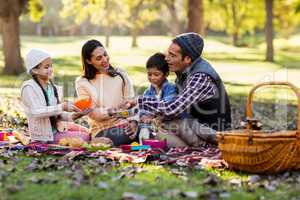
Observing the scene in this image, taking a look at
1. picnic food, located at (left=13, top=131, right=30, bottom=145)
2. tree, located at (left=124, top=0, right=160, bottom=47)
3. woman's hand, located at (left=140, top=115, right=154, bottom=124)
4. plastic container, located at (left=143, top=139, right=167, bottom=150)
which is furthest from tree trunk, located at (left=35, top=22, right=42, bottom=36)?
woman's hand, located at (left=140, top=115, right=154, bottom=124)

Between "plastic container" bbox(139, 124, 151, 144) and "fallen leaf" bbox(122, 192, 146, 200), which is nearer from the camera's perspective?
"fallen leaf" bbox(122, 192, 146, 200)

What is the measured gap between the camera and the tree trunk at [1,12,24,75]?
2486cm

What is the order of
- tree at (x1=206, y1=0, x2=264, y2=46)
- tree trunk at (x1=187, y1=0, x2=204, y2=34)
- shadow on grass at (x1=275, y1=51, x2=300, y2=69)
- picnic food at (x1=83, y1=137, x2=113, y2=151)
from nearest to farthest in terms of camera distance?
picnic food at (x1=83, y1=137, x2=113, y2=151) → tree trunk at (x1=187, y1=0, x2=204, y2=34) → shadow on grass at (x1=275, y1=51, x2=300, y2=69) → tree at (x1=206, y1=0, x2=264, y2=46)

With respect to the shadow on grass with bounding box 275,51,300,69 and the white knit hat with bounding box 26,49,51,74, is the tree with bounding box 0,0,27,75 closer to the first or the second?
the white knit hat with bounding box 26,49,51,74

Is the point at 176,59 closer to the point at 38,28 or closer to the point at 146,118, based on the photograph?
the point at 146,118

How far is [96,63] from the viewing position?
9.33 meters

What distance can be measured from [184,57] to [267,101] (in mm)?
9697

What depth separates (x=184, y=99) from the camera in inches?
329

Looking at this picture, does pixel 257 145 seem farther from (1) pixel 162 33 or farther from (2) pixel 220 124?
(1) pixel 162 33

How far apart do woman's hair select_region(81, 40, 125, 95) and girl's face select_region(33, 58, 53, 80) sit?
2.03ft

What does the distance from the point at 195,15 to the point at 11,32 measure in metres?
7.69

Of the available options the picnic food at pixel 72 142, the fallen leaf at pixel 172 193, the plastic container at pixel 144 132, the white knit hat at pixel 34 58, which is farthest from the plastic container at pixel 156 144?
the fallen leaf at pixel 172 193

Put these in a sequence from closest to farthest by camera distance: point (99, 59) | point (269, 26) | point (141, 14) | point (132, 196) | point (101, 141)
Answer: point (132, 196) → point (101, 141) → point (99, 59) → point (269, 26) → point (141, 14)

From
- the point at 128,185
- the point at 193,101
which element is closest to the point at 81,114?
the point at 193,101
